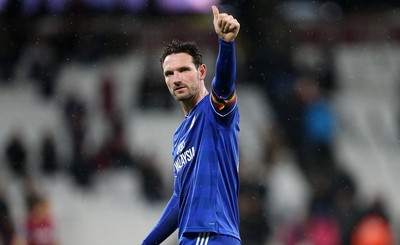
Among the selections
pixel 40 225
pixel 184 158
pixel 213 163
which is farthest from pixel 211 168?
pixel 40 225

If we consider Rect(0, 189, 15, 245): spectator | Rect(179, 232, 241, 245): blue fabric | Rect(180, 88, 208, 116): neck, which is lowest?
Rect(0, 189, 15, 245): spectator

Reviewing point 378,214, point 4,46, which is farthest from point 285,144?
point 4,46

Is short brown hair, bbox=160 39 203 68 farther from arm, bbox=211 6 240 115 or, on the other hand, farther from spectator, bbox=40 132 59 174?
spectator, bbox=40 132 59 174

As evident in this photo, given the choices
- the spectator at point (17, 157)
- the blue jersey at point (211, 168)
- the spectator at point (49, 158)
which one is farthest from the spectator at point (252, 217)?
the blue jersey at point (211, 168)

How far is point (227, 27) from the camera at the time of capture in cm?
415

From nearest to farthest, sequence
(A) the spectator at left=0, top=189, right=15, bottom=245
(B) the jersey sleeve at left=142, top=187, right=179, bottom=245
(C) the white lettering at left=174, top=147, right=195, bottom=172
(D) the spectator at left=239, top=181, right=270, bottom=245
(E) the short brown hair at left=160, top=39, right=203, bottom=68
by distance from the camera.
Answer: (C) the white lettering at left=174, top=147, right=195, bottom=172 → (E) the short brown hair at left=160, top=39, right=203, bottom=68 → (B) the jersey sleeve at left=142, top=187, right=179, bottom=245 → (D) the spectator at left=239, top=181, right=270, bottom=245 → (A) the spectator at left=0, top=189, right=15, bottom=245

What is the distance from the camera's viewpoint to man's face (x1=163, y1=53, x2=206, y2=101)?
4453mm

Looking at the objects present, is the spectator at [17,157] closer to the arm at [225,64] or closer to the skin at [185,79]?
the skin at [185,79]

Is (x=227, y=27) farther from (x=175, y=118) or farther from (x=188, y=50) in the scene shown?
(x=175, y=118)

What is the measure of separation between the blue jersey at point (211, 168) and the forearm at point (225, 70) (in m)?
0.01

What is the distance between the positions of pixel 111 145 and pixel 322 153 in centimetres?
326

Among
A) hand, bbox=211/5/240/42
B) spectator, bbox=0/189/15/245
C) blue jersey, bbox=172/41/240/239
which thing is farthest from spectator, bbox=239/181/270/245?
hand, bbox=211/5/240/42

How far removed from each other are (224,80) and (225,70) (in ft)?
0.20

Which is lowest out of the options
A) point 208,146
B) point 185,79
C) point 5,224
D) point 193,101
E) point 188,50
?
point 5,224
